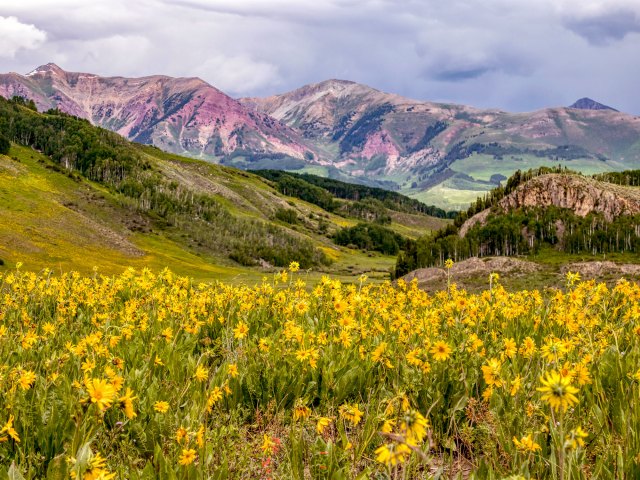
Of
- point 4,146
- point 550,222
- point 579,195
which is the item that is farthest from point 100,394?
point 4,146

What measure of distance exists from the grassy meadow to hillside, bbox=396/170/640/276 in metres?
88.2

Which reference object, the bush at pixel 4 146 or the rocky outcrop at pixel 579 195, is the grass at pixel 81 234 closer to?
the bush at pixel 4 146

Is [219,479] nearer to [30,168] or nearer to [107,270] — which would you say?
[107,270]

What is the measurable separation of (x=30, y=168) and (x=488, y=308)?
19465cm

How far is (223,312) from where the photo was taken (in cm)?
1021

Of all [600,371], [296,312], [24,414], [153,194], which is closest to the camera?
[24,414]

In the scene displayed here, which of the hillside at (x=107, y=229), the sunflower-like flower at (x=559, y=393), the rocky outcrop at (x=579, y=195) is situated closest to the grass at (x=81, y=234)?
the hillside at (x=107, y=229)

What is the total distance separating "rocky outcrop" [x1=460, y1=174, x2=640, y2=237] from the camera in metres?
99.1

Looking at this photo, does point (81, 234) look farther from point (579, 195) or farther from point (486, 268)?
point (579, 195)

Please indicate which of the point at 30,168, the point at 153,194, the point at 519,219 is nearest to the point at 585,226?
the point at 519,219

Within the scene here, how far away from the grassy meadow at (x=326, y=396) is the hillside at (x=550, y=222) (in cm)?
8823

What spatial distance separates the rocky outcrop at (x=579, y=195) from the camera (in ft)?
325

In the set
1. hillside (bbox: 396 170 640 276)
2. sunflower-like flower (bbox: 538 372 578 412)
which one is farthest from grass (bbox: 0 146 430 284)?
sunflower-like flower (bbox: 538 372 578 412)

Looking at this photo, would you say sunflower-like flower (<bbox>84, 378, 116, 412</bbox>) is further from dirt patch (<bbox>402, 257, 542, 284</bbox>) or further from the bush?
the bush
